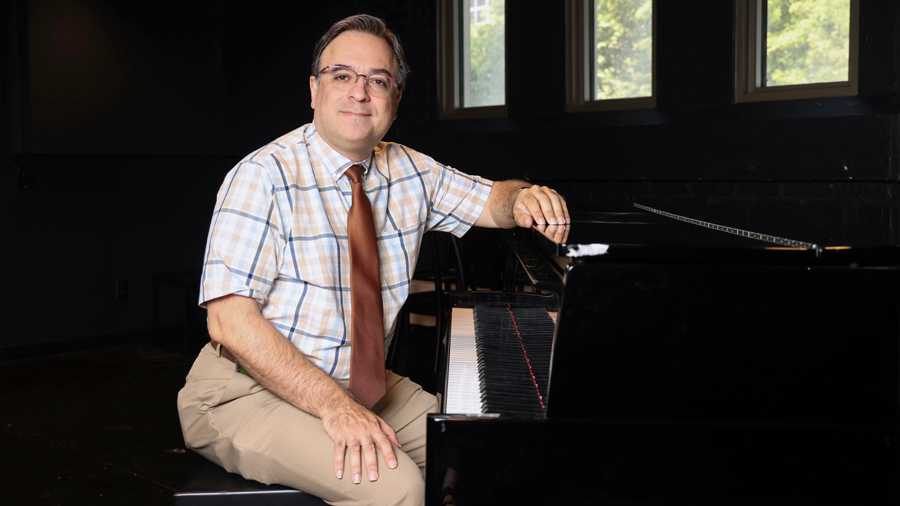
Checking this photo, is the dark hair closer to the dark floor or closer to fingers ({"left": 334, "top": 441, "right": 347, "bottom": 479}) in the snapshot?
fingers ({"left": 334, "top": 441, "right": 347, "bottom": 479})

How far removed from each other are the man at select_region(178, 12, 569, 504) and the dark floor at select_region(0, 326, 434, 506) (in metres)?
1.41

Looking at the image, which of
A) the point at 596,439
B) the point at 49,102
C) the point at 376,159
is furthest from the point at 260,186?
the point at 49,102

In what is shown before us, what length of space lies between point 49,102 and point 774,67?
166 inches

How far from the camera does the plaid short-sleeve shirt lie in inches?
58.7

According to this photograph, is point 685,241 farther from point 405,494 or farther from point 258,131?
point 258,131

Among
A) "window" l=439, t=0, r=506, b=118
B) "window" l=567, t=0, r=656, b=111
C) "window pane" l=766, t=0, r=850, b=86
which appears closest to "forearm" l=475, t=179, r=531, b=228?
"window pane" l=766, t=0, r=850, b=86

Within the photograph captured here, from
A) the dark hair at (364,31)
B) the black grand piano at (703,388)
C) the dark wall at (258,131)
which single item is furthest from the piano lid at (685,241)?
the dark wall at (258,131)

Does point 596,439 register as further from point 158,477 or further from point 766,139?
point 766,139

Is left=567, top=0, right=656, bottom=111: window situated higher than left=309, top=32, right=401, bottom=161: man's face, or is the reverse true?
left=567, top=0, right=656, bottom=111: window

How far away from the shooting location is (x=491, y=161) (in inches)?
211

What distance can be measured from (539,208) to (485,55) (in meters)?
4.29

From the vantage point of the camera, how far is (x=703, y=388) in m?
1.01

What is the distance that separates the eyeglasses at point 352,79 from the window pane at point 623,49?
3.48 m

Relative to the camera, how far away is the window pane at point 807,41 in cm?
404
